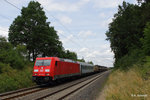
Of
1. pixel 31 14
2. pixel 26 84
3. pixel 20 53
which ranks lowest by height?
pixel 26 84

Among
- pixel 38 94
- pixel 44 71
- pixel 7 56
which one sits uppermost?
pixel 7 56

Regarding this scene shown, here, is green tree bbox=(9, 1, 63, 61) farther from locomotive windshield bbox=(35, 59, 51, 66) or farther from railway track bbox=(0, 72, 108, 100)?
railway track bbox=(0, 72, 108, 100)

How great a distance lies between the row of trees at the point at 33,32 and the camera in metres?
28.3

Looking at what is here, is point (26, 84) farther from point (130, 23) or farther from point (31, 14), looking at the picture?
point (130, 23)

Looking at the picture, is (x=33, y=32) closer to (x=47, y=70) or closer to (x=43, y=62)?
(x=43, y=62)

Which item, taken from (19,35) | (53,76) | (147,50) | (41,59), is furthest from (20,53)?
(147,50)

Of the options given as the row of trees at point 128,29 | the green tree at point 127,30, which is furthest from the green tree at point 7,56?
the green tree at point 127,30

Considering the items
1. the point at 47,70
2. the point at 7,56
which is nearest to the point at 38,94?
the point at 47,70

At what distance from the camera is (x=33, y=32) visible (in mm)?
28281

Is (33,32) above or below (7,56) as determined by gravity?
above

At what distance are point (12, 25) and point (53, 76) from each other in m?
20.1

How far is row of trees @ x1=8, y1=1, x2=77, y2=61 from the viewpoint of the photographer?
92.7 ft

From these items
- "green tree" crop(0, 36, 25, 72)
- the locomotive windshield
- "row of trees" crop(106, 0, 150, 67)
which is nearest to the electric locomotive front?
the locomotive windshield

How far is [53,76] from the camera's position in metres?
14.0
